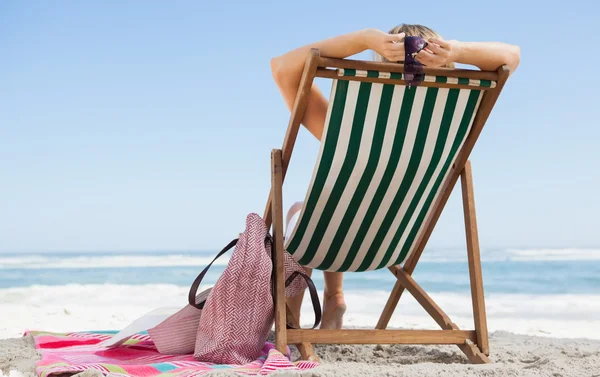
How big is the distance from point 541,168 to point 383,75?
20924 mm

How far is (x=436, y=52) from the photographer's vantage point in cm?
207

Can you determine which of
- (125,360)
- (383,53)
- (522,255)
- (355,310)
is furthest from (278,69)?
(522,255)

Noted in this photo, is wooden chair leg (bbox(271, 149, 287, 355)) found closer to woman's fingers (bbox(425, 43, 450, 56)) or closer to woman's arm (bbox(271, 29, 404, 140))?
woman's arm (bbox(271, 29, 404, 140))

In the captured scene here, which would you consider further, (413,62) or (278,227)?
(278,227)

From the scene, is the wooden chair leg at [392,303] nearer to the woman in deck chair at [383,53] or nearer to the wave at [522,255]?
the woman in deck chair at [383,53]

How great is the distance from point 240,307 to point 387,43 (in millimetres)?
1061

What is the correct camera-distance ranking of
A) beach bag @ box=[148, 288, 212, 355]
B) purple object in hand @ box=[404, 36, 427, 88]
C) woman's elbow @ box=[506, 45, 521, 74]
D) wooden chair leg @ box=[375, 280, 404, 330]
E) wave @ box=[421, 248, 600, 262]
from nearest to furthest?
purple object in hand @ box=[404, 36, 427, 88] < woman's elbow @ box=[506, 45, 521, 74] < beach bag @ box=[148, 288, 212, 355] < wooden chair leg @ box=[375, 280, 404, 330] < wave @ box=[421, 248, 600, 262]

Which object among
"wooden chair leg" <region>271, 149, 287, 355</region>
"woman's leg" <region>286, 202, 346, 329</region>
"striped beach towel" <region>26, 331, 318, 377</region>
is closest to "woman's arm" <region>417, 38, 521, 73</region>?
"wooden chair leg" <region>271, 149, 287, 355</region>

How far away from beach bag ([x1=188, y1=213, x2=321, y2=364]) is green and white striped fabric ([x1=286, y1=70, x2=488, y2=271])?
0.27m

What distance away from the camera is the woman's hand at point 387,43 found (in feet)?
6.59

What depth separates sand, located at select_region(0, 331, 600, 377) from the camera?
78.7 inches

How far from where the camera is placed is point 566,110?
20.8 m

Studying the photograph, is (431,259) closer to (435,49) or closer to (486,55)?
(486,55)

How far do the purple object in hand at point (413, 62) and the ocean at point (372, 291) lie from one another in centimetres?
290
